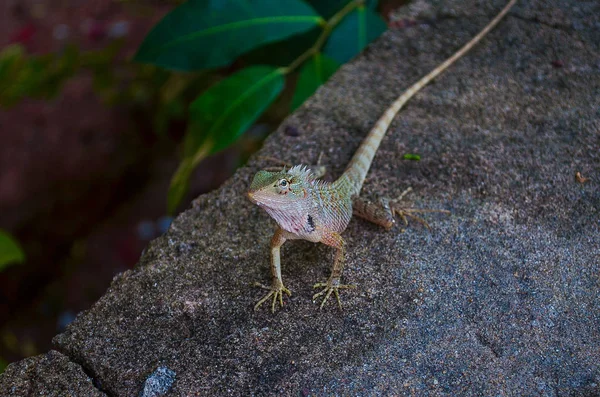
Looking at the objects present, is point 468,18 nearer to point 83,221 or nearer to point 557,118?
point 557,118

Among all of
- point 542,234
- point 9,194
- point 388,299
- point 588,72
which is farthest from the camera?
point 9,194

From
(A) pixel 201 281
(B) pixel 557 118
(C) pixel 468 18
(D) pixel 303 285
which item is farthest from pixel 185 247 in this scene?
(C) pixel 468 18

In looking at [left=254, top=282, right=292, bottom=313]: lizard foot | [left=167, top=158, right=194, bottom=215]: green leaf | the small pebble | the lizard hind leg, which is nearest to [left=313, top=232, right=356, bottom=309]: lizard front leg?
[left=254, top=282, right=292, bottom=313]: lizard foot

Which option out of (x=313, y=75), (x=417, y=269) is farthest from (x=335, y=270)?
(x=313, y=75)

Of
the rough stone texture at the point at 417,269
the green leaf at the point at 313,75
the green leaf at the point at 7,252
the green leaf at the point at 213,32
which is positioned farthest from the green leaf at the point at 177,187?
the green leaf at the point at 7,252

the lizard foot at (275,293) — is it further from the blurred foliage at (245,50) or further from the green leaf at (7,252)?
the green leaf at (7,252)

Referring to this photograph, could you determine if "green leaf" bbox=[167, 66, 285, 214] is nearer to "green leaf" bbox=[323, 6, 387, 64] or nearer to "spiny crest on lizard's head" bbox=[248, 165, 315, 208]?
"green leaf" bbox=[323, 6, 387, 64]
